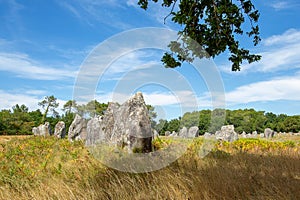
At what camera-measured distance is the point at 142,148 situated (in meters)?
8.72

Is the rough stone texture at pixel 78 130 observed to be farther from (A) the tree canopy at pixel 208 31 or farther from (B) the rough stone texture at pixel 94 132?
(A) the tree canopy at pixel 208 31

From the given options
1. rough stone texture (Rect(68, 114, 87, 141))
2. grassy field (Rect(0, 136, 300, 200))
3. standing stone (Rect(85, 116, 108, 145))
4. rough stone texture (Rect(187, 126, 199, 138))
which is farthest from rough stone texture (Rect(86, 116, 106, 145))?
rough stone texture (Rect(187, 126, 199, 138))

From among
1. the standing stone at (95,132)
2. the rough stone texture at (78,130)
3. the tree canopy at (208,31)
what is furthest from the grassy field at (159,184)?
the rough stone texture at (78,130)

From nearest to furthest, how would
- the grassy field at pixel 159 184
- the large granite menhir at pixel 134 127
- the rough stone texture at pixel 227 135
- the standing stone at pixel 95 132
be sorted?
the grassy field at pixel 159 184
the large granite menhir at pixel 134 127
the standing stone at pixel 95 132
the rough stone texture at pixel 227 135

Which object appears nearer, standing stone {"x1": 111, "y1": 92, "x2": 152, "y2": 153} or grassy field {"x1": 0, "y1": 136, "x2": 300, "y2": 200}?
grassy field {"x1": 0, "y1": 136, "x2": 300, "y2": 200}

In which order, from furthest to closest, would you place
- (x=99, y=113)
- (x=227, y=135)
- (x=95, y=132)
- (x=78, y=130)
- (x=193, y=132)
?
(x=99, y=113) → (x=193, y=132) → (x=78, y=130) → (x=227, y=135) → (x=95, y=132)

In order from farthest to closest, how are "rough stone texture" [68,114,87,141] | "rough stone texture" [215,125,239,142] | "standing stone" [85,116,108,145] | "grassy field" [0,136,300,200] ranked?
"rough stone texture" [68,114,87,141], "rough stone texture" [215,125,239,142], "standing stone" [85,116,108,145], "grassy field" [0,136,300,200]

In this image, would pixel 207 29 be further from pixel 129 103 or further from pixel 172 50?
pixel 129 103

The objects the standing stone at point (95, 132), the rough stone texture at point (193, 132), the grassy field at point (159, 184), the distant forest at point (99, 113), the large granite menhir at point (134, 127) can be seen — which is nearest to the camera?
the grassy field at point (159, 184)

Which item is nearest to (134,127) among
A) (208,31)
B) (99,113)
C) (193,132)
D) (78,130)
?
(208,31)

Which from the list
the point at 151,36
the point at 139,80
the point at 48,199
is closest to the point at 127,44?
the point at 151,36

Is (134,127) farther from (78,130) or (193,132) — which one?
(193,132)

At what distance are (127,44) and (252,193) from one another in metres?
5.17

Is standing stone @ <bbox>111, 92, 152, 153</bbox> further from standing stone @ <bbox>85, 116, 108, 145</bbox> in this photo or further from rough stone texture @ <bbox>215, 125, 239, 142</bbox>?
rough stone texture @ <bbox>215, 125, 239, 142</bbox>
